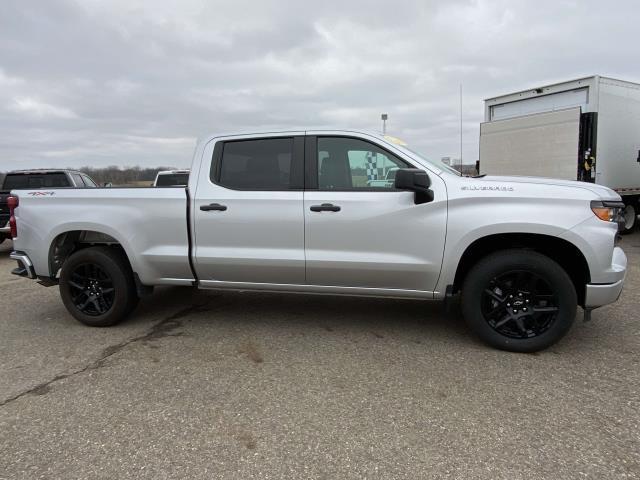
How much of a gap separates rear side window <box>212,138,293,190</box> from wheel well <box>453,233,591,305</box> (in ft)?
5.57

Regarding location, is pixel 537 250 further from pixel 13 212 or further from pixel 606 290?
pixel 13 212

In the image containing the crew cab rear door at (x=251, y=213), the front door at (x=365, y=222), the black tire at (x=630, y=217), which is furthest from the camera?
the black tire at (x=630, y=217)

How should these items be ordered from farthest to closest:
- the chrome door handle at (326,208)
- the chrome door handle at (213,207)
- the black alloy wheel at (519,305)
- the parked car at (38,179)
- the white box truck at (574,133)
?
the parked car at (38,179) < the white box truck at (574,133) < the chrome door handle at (213,207) < the chrome door handle at (326,208) < the black alloy wheel at (519,305)

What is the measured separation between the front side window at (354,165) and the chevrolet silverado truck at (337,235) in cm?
1

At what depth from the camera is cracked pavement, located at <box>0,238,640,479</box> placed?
255 centimetres

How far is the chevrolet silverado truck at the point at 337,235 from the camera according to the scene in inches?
150

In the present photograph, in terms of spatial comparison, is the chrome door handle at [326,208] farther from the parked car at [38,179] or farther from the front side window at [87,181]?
the front side window at [87,181]

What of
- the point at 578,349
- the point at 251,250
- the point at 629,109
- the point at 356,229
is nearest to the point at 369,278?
the point at 356,229

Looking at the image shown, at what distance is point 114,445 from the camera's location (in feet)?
8.96

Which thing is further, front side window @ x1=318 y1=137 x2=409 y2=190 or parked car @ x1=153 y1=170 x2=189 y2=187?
parked car @ x1=153 y1=170 x2=189 y2=187

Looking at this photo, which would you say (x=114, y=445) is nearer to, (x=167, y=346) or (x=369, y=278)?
(x=167, y=346)

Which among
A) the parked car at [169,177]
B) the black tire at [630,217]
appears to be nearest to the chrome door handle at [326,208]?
the parked car at [169,177]

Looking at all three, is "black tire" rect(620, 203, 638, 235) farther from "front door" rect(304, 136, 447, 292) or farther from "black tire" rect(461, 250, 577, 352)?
"front door" rect(304, 136, 447, 292)

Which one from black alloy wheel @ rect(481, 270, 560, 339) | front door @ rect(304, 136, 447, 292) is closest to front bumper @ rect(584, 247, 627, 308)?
black alloy wheel @ rect(481, 270, 560, 339)
